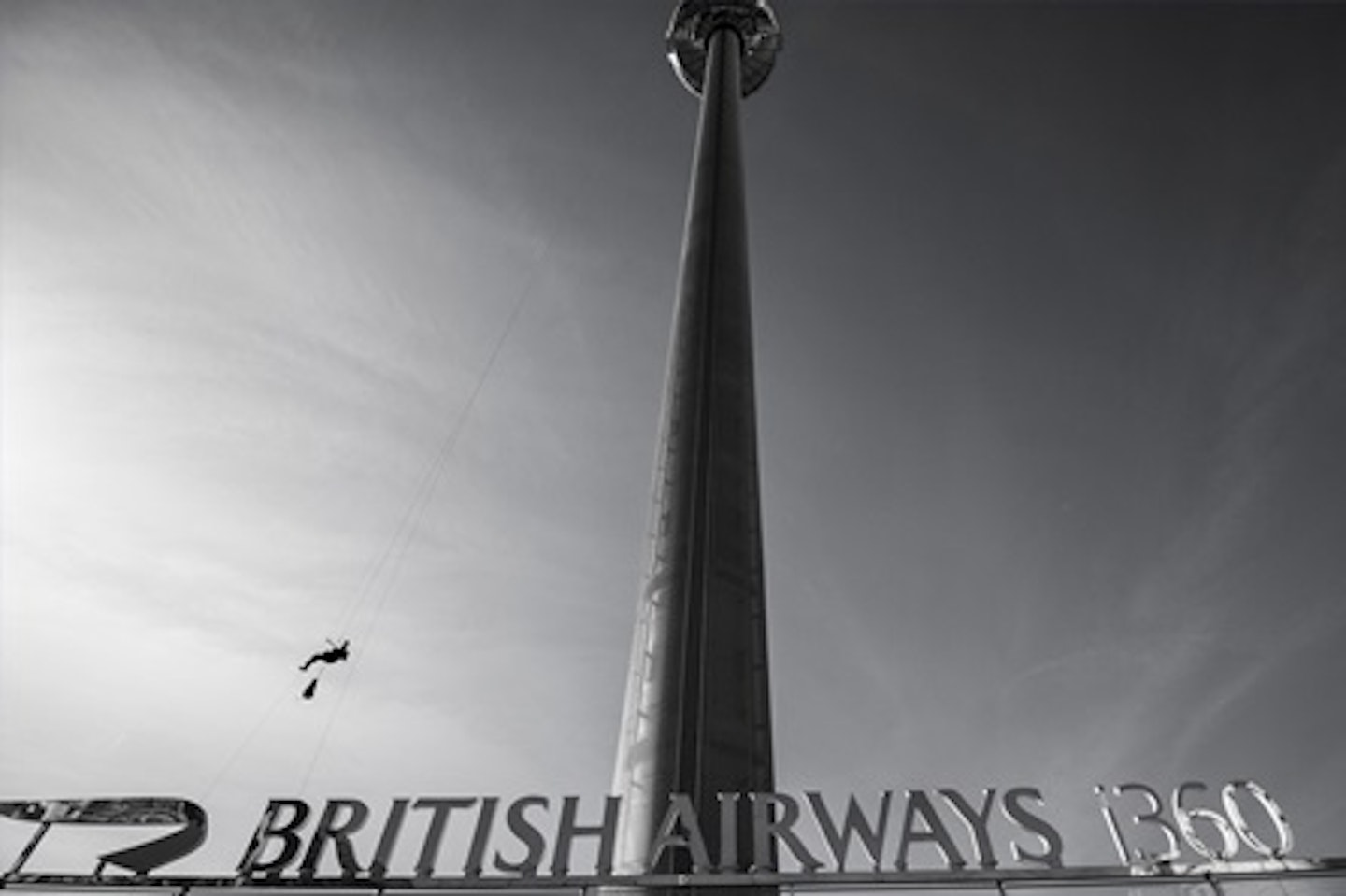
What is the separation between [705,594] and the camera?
22234mm

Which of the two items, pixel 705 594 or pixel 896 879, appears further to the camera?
pixel 705 594

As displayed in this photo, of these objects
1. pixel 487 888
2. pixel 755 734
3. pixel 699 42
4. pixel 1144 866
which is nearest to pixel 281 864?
pixel 487 888

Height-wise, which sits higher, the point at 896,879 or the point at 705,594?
the point at 705,594

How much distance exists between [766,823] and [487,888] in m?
5.18

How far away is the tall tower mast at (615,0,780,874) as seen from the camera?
725 inches

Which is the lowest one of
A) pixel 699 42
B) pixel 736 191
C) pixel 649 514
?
pixel 649 514

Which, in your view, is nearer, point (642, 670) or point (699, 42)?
point (642, 670)

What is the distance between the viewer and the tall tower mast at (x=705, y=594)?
18422mm

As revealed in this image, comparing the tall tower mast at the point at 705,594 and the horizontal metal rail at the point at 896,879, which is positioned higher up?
the tall tower mast at the point at 705,594

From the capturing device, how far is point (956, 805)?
52.2 ft

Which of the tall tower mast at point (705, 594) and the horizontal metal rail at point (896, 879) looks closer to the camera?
the horizontal metal rail at point (896, 879)

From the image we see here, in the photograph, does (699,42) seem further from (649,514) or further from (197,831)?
(197,831)

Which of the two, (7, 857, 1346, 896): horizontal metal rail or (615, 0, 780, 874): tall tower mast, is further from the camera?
(615, 0, 780, 874): tall tower mast

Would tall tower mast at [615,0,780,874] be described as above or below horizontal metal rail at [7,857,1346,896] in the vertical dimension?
above
